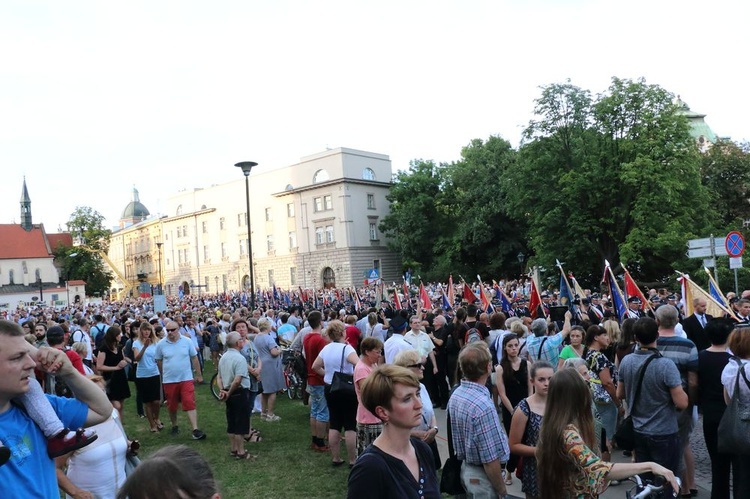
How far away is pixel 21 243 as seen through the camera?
4035 inches

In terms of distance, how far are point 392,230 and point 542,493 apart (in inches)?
2425

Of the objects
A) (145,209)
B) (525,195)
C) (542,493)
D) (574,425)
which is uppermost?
(145,209)

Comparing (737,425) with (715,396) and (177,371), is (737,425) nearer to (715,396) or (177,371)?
(715,396)

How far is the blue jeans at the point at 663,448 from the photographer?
5.22 meters

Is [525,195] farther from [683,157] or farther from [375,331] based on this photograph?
[375,331]

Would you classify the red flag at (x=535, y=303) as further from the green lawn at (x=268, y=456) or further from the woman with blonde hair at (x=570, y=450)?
the woman with blonde hair at (x=570, y=450)

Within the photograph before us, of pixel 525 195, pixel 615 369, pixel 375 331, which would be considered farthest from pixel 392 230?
pixel 615 369

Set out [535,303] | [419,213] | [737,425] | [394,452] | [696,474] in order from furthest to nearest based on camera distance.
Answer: [419,213] → [535,303] → [696,474] → [737,425] → [394,452]

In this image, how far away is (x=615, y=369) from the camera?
7.27 m

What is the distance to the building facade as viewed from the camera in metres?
62.8

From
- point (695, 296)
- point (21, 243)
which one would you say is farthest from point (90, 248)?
point (695, 296)

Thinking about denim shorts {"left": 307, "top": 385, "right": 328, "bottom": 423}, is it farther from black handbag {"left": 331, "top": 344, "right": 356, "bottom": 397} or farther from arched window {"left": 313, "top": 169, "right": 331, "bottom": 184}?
arched window {"left": 313, "top": 169, "right": 331, "bottom": 184}

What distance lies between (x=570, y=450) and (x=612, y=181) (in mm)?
31490

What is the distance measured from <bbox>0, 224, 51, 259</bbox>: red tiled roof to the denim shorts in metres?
108
